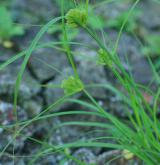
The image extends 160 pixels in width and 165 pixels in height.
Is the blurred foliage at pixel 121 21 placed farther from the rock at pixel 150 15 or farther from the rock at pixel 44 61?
the rock at pixel 44 61

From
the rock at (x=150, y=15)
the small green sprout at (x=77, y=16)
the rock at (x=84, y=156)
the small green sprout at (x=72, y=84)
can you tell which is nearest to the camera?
the small green sprout at (x=77, y=16)

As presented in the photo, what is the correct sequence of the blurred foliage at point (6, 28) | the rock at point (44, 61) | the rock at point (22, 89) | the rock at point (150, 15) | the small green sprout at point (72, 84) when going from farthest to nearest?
1. the rock at point (150, 15)
2. the blurred foliage at point (6, 28)
3. the rock at point (44, 61)
4. the rock at point (22, 89)
5. the small green sprout at point (72, 84)

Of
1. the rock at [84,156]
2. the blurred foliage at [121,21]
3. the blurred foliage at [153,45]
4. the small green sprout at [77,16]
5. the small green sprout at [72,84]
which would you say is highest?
the small green sprout at [77,16]

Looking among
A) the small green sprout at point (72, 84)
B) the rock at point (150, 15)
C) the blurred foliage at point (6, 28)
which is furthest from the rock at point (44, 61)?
the small green sprout at point (72, 84)

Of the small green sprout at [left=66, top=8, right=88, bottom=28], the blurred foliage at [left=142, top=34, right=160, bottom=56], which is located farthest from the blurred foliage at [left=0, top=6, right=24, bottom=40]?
the small green sprout at [left=66, top=8, right=88, bottom=28]

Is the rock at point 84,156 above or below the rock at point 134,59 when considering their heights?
below

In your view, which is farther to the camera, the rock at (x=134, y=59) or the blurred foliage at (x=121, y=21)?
the blurred foliage at (x=121, y=21)

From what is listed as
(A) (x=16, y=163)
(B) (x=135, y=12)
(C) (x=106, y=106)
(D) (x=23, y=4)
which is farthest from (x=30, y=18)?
(A) (x=16, y=163)

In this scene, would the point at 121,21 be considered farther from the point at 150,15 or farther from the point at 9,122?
the point at 9,122

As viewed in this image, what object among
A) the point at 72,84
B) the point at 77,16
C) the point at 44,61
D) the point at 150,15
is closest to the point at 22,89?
the point at 44,61
